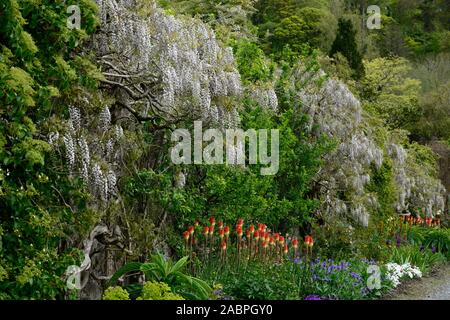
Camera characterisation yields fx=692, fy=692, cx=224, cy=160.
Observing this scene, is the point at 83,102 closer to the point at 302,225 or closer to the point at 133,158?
the point at 133,158

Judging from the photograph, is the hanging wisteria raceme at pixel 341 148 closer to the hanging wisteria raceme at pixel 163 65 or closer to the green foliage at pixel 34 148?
the hanging wisteria raceme at pixel 163 65

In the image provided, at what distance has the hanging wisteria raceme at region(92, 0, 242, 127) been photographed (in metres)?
5.53

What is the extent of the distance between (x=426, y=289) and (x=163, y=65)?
178 inches

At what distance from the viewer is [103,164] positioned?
5.33 meters

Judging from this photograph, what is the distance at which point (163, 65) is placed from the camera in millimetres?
5785

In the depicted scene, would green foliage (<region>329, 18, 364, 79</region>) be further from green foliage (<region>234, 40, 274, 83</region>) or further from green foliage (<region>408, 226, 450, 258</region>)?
green foliage (<region>234, 40, 274, 83</region>)

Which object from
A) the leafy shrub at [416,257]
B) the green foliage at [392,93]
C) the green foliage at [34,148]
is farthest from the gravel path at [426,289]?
the green foliage at [392,93]

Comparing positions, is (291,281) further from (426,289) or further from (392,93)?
(392,93)

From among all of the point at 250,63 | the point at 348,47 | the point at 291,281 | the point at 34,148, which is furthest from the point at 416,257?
the point at 348,47

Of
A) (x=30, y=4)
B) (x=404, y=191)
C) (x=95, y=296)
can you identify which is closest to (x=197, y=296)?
(x=95, y=296)

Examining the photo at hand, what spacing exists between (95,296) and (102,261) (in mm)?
338

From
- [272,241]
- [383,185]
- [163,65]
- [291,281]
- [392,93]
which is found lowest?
[291,281]

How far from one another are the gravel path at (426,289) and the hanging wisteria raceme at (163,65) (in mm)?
2914

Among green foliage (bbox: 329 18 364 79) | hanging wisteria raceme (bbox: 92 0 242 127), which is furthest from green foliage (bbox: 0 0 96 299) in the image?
green foliage (bbox: 329 18 364 79)
